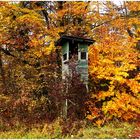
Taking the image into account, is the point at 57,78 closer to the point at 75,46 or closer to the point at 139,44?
the point at 75,46

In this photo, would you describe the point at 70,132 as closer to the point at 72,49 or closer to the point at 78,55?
the point at 78,55

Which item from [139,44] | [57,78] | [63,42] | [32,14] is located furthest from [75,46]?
[139,44]

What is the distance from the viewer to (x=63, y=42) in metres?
14.7

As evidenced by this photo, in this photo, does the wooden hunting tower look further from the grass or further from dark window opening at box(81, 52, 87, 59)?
the grass

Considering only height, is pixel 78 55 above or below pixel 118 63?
above

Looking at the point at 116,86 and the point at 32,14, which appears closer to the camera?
the point at 116,86

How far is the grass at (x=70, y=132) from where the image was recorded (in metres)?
11.3

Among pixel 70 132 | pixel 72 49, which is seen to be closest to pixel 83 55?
pixel 72 49

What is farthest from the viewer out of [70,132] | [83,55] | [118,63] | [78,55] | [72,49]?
[72,49]

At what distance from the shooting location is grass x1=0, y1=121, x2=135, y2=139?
11.3m

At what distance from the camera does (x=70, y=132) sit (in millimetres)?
11570

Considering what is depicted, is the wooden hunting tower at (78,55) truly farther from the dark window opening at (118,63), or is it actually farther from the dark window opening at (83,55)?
the dark window opening at (118,63)

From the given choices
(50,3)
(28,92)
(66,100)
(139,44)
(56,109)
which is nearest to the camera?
(66,100)

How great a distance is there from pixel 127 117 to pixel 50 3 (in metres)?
7.43
